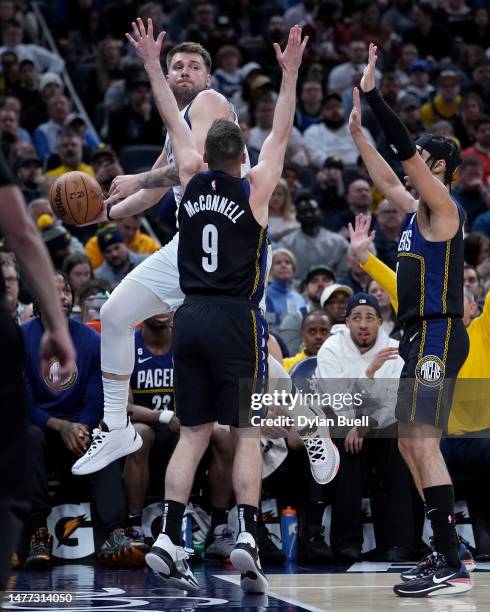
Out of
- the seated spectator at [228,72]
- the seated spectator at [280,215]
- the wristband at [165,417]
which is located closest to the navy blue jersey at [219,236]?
the wristband at [165,417]

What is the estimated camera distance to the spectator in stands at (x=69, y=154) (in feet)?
43.3

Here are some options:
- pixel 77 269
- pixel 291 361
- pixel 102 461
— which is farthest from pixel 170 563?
pixel 77 269

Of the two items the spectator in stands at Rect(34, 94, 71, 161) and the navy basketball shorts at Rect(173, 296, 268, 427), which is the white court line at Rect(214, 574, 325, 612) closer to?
the navy basketball shorts at Rect(173, 296, 268, 427)

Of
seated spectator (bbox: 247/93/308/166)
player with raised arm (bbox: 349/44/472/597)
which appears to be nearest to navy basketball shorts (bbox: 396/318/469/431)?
player with raised arm (bbox: 349/44/472/597)

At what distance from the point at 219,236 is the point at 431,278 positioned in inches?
48.3

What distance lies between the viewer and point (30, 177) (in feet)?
41.2

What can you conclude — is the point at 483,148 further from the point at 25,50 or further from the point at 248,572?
the point at 248,572

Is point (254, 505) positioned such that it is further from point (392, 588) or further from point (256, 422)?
point (392, 588)

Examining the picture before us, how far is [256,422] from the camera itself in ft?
20.9

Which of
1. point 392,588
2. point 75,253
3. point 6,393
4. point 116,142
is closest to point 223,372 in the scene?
point 392,588

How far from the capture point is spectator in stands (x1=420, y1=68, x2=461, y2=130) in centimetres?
1658

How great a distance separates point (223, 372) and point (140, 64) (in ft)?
32.4

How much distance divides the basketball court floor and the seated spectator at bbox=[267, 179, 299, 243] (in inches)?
216

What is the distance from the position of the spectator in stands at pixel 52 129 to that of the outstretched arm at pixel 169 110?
8064 mm
